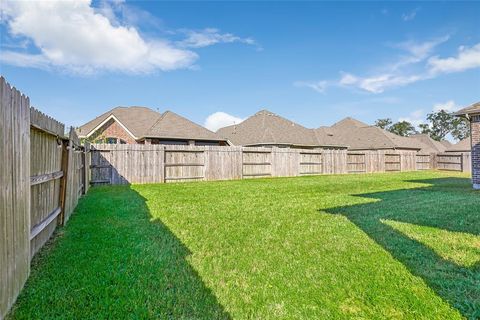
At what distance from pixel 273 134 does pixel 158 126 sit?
9.58 metres

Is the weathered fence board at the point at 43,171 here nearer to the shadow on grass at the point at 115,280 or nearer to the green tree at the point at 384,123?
the shadow on grass at the point at 115,280

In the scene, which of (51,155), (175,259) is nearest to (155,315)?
(175,259)

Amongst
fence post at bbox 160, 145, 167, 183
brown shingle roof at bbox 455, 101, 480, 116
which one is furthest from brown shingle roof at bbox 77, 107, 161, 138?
brown shingle roof at bbox 455, 101, 480, 116

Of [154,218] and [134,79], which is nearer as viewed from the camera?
[154,218]

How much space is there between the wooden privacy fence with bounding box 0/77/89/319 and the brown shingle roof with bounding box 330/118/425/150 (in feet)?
96.5

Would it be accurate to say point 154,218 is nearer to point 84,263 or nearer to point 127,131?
point 84,263

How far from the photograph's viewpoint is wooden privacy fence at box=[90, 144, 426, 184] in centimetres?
1346

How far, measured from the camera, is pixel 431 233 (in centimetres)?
490

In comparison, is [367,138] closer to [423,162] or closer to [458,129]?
[423,162]

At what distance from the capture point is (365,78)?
77.3ft

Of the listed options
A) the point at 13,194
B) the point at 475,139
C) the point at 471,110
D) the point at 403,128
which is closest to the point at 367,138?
the point at 475,139

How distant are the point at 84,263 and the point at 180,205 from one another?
4.14 meters

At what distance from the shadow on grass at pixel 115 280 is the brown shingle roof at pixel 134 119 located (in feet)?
56.7

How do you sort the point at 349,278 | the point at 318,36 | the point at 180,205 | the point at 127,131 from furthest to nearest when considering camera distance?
the point at 127,131 → the point at 318,36 → the point at 180,205 → the point at 349,278
